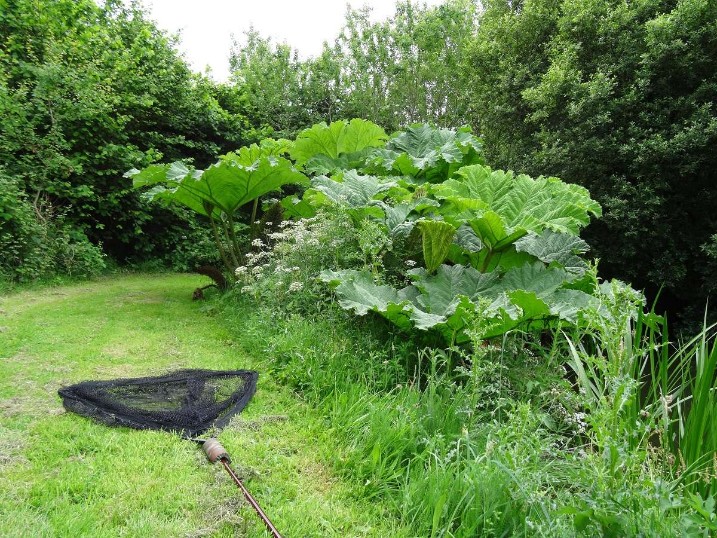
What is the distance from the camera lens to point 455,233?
3416mm

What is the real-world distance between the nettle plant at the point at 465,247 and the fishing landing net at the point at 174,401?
0.81m

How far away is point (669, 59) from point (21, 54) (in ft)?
29.3

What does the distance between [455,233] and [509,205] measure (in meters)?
0.65

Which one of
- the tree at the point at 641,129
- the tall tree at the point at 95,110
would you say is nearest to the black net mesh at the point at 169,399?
the tall tree at the point at 95,110

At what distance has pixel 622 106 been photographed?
6008mm

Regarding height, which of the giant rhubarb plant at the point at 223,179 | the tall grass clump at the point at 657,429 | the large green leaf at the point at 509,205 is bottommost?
the tall grass clump at the point at 657,429

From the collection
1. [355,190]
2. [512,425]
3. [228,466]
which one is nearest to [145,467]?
[228,466]

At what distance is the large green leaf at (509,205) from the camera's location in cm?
326

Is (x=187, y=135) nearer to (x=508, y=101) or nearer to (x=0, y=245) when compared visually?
(x=0, y=245)

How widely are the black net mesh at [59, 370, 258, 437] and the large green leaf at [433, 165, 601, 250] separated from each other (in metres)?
1.94

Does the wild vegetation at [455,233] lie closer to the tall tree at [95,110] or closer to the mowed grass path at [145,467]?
the tall tree at [95,110]

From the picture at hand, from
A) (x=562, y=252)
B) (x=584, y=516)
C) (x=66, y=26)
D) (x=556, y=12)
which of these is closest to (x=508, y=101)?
(x=556, y=12)

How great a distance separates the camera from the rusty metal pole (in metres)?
1.42

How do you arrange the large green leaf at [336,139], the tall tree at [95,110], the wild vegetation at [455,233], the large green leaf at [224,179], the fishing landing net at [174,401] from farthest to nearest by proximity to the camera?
the tall tree at [95,110] < the large green leaf at [336,139] < the large green leaf at [224,179] < the fishing landing net at [174,401] < the wild vegetation at [455,233]
